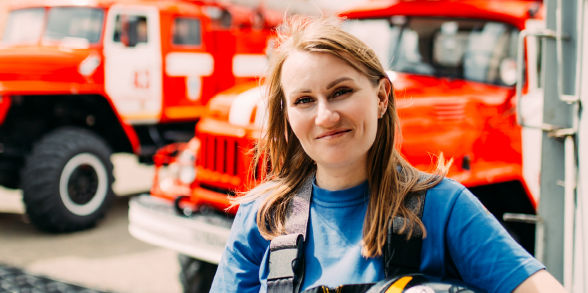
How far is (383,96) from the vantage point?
1.62 meters

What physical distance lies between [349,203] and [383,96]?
29cm

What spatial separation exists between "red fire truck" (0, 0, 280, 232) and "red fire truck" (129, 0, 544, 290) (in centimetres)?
188

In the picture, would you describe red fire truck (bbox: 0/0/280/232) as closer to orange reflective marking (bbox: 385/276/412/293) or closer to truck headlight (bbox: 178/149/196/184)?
truck headlight (bbox: 178/149/196/184)

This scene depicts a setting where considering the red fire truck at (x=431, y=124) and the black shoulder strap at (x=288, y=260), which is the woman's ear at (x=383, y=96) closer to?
the black shoulder strap at (x=288, y=260)

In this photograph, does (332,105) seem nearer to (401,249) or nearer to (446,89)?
(401,249)

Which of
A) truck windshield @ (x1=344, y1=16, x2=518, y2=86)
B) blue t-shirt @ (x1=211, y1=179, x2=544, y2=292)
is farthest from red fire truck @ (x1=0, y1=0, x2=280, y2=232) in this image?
blue t-shirt @ (x1=211, y1=179, x2=544, y2=292)

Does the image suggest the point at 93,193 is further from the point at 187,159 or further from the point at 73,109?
the point at 187,159

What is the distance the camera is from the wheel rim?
19.4ft

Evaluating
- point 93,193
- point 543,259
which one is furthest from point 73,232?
point 543,259

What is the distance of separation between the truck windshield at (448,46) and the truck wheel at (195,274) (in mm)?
1725

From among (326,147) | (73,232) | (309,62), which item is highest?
(309,62)

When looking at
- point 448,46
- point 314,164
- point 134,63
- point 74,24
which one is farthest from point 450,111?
point 74,24

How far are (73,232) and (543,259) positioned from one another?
178 inches

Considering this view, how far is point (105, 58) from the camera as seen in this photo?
267 inches
